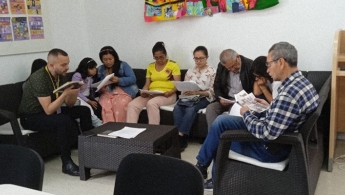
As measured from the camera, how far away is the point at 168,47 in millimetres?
4594

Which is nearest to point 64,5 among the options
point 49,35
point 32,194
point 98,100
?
point 49,35

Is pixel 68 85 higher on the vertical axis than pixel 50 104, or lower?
higher

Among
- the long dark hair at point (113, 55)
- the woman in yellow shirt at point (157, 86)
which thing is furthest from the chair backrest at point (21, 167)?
the long dark hair at point (113, 55)

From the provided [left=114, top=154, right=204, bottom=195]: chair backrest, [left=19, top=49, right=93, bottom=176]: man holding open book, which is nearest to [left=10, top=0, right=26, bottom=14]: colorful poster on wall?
[left=19, top=49, right=93, bottom=176]: man holding open book

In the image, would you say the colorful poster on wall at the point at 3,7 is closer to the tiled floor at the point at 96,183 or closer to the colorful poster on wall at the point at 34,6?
the colorful poster on wall at the point at 34,6

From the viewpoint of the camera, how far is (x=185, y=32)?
4445 millimetres

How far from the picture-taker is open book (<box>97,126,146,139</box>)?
2.95 m

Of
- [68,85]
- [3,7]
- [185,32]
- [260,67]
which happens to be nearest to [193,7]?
[185,32]

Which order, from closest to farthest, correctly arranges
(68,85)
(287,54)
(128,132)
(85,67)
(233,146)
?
(287,54) < (233,146) < (128,132) < (68,85) < (85,67)

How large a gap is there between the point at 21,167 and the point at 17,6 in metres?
2.93

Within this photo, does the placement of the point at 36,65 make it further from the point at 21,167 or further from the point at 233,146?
the point at 21,167

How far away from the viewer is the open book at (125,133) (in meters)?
2.95

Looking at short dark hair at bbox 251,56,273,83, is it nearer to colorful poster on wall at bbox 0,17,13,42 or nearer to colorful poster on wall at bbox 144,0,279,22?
colorful poster on wall at bbox 144,0,279,22

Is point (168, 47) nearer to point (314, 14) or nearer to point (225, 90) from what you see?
point (225, 90)
